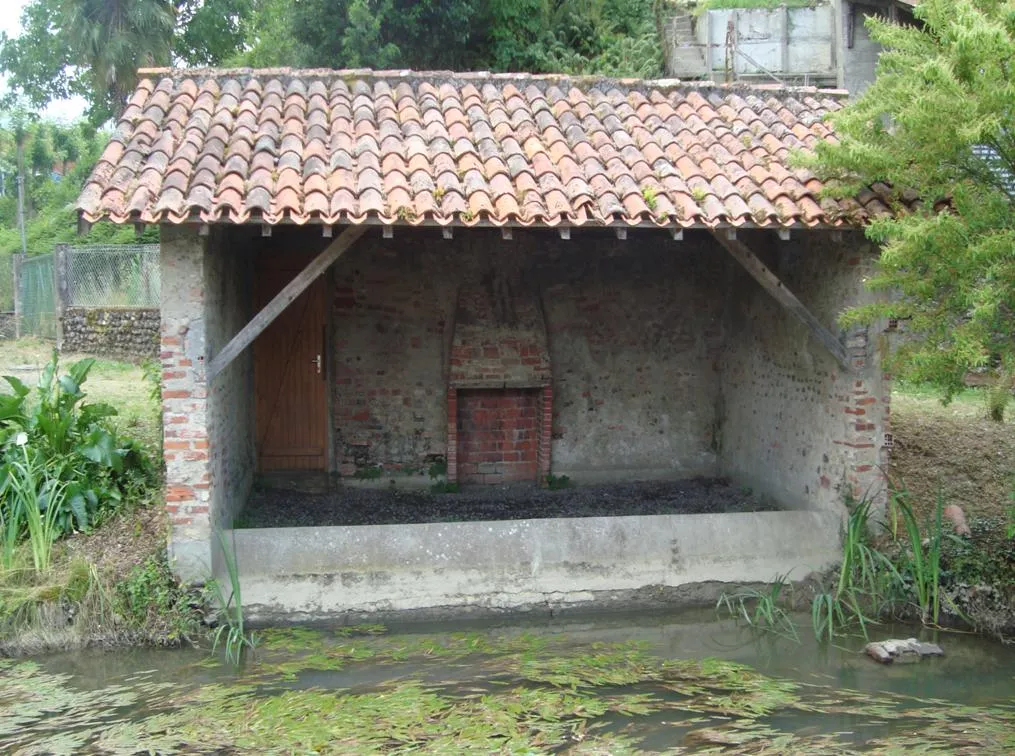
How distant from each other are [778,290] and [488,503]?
12.3 feet

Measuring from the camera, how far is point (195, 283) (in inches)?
271

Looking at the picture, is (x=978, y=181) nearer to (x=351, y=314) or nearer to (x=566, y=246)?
(x=566, y=246)

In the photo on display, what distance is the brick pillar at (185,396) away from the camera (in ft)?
22.5

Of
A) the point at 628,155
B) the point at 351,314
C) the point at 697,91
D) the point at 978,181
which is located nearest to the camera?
the point at 978,181

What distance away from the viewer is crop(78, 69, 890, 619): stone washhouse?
22.6 feet

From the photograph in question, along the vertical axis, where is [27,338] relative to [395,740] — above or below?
above

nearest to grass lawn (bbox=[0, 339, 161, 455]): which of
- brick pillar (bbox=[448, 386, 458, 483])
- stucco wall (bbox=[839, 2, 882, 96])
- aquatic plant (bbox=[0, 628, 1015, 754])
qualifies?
brick pillar (bbox=[448, 386, 458, 483])

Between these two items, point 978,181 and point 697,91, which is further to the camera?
point 697,91

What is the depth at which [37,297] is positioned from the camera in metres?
17.9

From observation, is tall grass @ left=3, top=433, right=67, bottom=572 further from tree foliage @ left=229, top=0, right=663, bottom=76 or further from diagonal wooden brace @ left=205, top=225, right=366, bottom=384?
tree foliage @ left=229, top=0, right=663, bottom=76

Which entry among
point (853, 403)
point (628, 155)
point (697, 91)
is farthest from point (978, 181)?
point (697, 91)

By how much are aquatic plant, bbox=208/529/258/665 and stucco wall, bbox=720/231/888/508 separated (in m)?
5.01

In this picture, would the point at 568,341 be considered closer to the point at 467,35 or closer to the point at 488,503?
the point at 488,503

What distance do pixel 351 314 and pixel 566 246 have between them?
8.20ft
